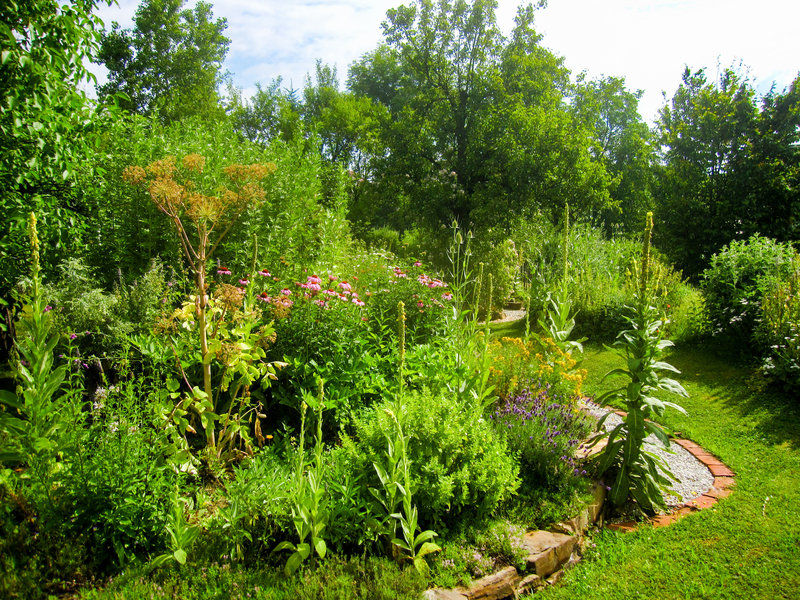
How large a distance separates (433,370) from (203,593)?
87.3 inches

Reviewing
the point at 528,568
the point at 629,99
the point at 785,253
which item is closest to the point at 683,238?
the point at 785,253

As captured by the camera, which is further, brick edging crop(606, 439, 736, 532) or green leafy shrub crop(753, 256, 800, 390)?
green leafy shrub crop(753, 256, 800, 390)

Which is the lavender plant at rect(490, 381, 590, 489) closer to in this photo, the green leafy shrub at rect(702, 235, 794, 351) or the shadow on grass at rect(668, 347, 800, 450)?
the shadow on grass at rect(668, 347, 800, 450)

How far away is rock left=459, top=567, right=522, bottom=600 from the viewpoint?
2395 millimetres

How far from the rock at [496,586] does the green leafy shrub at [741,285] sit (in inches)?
234

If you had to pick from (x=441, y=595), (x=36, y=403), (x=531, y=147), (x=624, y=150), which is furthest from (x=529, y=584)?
(x=624, y=150)

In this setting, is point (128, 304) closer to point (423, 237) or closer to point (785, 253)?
point (785, 253)

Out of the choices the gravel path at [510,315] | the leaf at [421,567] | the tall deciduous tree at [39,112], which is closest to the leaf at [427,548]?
the leaf at [421,567]

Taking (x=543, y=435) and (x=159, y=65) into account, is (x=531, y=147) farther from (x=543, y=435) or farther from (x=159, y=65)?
(x=159, y=65)

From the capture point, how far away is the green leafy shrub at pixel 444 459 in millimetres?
2666

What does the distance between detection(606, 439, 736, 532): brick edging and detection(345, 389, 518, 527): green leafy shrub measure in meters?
1.08

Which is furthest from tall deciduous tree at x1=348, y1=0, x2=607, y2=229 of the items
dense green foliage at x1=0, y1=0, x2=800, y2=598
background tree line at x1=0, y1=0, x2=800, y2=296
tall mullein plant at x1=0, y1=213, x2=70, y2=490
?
tall mullein plant at x1=0, y1=213, x2=70, y2=490

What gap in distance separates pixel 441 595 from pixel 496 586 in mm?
330

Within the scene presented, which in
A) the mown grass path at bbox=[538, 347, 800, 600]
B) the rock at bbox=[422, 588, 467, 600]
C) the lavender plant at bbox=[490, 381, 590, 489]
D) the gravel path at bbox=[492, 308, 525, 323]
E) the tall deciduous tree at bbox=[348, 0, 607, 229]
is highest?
the tall deciduous tree at bbox=[348, 0, 607, 229]
